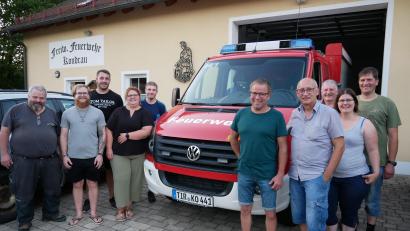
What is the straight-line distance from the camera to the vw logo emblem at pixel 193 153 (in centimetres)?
358

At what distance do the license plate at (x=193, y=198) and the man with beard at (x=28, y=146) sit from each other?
1691 mm

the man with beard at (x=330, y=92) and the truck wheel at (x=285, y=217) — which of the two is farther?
the truck wheel at (x=285, y=217)

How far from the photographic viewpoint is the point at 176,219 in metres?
4.28

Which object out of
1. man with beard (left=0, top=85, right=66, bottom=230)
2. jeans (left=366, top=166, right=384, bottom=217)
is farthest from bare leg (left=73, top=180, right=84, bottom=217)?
jeans (left=366, top=166, right=384, bottom=217)

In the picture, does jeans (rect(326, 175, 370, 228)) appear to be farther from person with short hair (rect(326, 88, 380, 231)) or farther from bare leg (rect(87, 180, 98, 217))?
bare leg (rect(87, 180, 98, 217))

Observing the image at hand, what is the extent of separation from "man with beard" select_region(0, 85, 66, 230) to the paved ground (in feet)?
1.52

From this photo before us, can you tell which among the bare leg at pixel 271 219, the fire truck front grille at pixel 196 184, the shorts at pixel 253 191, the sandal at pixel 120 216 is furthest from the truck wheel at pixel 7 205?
the bare leg at pixel 271 219

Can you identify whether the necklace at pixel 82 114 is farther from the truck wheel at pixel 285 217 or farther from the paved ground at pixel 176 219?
the truck wheel at pixel 285 217

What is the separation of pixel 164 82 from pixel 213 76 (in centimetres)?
531

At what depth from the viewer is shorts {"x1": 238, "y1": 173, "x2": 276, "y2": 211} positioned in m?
3.11

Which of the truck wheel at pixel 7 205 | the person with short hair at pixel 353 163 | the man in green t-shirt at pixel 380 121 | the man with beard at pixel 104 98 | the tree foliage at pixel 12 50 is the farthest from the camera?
the tree foliage at pixel 12 50

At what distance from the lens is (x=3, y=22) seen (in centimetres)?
1891

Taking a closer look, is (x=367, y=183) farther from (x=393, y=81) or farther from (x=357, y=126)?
(x=393, y=81)

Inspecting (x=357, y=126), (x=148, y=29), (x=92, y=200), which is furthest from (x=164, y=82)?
(x=357, y=126)
